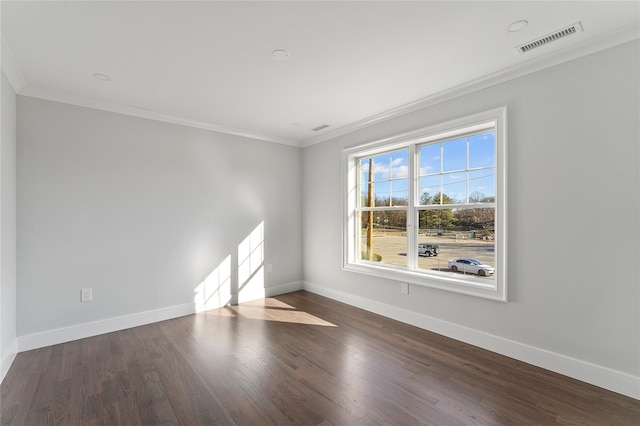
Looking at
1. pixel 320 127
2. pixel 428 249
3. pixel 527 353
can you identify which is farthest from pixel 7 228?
pixel 527 353

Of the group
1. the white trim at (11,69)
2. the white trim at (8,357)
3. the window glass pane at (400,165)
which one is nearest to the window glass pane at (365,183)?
the window glass pane at (400,165)

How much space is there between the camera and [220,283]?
13.7 feet

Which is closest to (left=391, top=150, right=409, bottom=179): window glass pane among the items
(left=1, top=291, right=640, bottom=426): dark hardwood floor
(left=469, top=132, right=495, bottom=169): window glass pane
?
(left=469, top=132, right=495, bottom=169): window glass pane

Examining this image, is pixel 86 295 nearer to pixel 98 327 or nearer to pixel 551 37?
pixel 98 327

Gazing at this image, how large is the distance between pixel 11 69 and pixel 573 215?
4.85 meters

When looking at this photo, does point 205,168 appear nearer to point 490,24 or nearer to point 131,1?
point 131,1

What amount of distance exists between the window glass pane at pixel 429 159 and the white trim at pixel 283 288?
2.82 meters

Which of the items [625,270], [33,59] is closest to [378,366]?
[625,270]

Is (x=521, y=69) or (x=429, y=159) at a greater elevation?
(x=521, y=69)

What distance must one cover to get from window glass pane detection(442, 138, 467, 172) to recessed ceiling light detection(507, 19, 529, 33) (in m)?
1.23

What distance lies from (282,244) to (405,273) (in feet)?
7.12

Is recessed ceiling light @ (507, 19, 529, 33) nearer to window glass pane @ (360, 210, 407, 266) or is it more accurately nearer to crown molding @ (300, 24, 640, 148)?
crown molding @ (300, 24, 640, 148)

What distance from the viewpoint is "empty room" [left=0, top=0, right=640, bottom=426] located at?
6.56ft

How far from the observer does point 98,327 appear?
10.5ft
